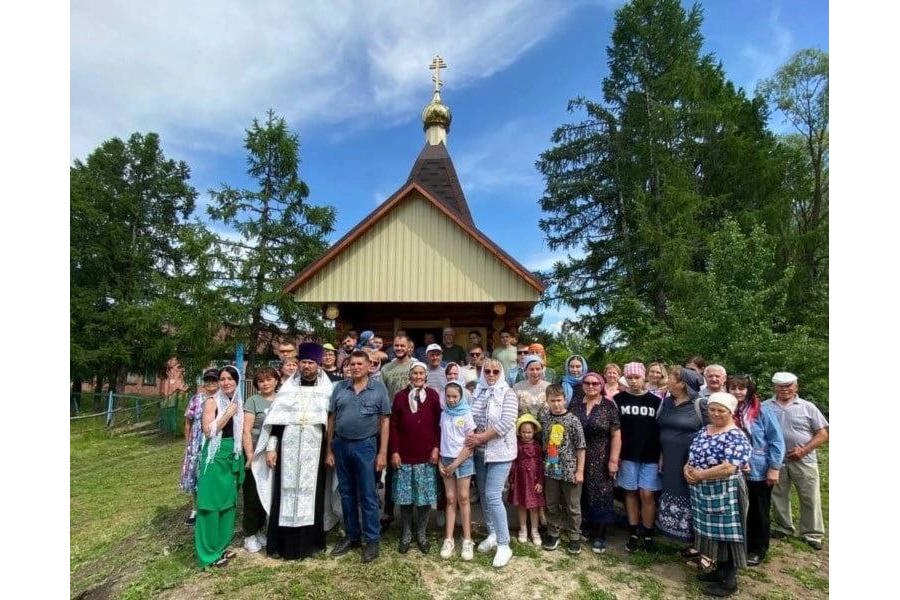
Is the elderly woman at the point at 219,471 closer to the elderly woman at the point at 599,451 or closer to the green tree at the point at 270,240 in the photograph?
the elderly woman at the point at 599,451

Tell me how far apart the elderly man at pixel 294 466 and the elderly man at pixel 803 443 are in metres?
4.48

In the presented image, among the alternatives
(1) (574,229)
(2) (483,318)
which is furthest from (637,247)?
(2) (483,318)

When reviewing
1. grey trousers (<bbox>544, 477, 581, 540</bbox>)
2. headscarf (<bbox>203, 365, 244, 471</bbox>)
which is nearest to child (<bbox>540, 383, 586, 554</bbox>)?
grey trousers (<bbox>544, 477, 581, 540</bbox>)

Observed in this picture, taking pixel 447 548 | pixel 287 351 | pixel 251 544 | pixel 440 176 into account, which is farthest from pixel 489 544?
pixel 440 176

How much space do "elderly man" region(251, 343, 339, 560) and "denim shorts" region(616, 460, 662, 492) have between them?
2.90 metres

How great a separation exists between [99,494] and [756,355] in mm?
12514

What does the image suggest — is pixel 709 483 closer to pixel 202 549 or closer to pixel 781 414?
pixel 781 414

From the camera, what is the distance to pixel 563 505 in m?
4.91

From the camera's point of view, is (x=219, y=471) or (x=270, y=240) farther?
(x=270, y=240)

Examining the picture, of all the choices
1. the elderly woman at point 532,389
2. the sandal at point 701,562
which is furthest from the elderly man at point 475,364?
the sandal at point 701,562

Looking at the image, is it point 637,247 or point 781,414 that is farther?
point 637,247

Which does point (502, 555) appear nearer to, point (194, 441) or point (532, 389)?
point (532, 389)

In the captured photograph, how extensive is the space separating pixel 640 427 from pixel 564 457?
30.5 inches

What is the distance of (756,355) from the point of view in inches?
393
